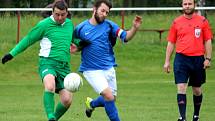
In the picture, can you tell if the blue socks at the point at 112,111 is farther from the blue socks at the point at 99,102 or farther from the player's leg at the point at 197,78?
the player's leg at the point at 197,78

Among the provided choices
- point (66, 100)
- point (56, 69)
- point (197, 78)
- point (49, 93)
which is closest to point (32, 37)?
point (56, 69)

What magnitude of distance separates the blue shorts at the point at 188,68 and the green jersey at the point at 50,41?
2.01 m

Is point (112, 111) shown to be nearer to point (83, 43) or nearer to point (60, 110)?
point (60, 110)

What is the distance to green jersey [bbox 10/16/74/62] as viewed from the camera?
36.5 feet

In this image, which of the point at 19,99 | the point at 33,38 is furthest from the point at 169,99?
the point at 33,38

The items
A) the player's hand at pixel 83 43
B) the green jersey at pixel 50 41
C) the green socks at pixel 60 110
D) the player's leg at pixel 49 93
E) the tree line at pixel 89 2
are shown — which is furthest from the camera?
the tree line at pixel 89 2

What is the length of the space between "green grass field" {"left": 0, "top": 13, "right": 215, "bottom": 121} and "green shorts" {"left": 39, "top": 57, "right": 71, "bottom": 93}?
1626 millimetres

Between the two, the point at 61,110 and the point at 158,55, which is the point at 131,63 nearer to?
the point at 158,55

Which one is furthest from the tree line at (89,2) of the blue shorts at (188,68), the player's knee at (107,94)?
the player's knee at (107,94)

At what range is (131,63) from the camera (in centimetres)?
2611

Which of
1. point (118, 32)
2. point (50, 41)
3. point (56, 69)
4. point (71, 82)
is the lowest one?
point (71, 82)

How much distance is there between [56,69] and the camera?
11.1m

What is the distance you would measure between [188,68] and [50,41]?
2.44 metres

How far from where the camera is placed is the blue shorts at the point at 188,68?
1207 centimetres
